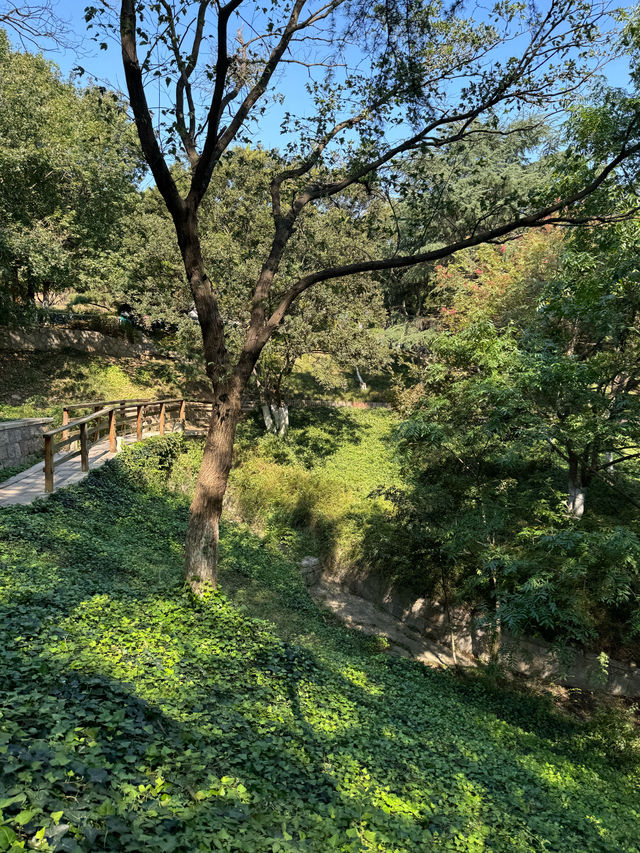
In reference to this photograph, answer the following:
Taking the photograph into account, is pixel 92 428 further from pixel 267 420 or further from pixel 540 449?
pixel 540 449

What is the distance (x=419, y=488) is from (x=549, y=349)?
3.62 meters

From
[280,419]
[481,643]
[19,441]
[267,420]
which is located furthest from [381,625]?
[267,420]

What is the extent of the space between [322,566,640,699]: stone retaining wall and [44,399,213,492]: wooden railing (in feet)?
20.2

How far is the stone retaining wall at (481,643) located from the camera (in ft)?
26.9

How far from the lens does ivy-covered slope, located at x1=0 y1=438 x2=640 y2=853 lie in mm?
2344

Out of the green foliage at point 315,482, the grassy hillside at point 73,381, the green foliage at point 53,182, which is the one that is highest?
the green foliage at point 53,182

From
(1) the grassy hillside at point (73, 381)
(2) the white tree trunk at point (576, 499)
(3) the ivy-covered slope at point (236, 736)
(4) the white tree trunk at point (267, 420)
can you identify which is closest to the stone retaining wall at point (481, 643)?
(3) the ivy-covered slope at point (236, 736)

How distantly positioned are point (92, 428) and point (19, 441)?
A: 5.61 feet

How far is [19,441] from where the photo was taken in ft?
36.4

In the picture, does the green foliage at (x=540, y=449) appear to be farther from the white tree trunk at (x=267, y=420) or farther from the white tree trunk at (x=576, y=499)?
the white tree trunk at (x=267, y=420)

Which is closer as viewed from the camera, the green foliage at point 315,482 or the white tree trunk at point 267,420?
the green foliage at point 315,482

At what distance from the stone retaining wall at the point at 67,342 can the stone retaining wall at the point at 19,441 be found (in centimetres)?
976

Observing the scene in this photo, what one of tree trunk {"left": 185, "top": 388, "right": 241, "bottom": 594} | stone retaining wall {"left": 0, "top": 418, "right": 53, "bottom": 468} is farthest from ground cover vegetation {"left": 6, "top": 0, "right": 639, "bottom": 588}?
stone retaining wall {"left": 0, "top": 418, "right": 53, "bottom": 468}

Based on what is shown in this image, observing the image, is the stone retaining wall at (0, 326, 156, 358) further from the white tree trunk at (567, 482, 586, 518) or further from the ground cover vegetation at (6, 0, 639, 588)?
the white tree trunk at (567, 482, 586, 518)
